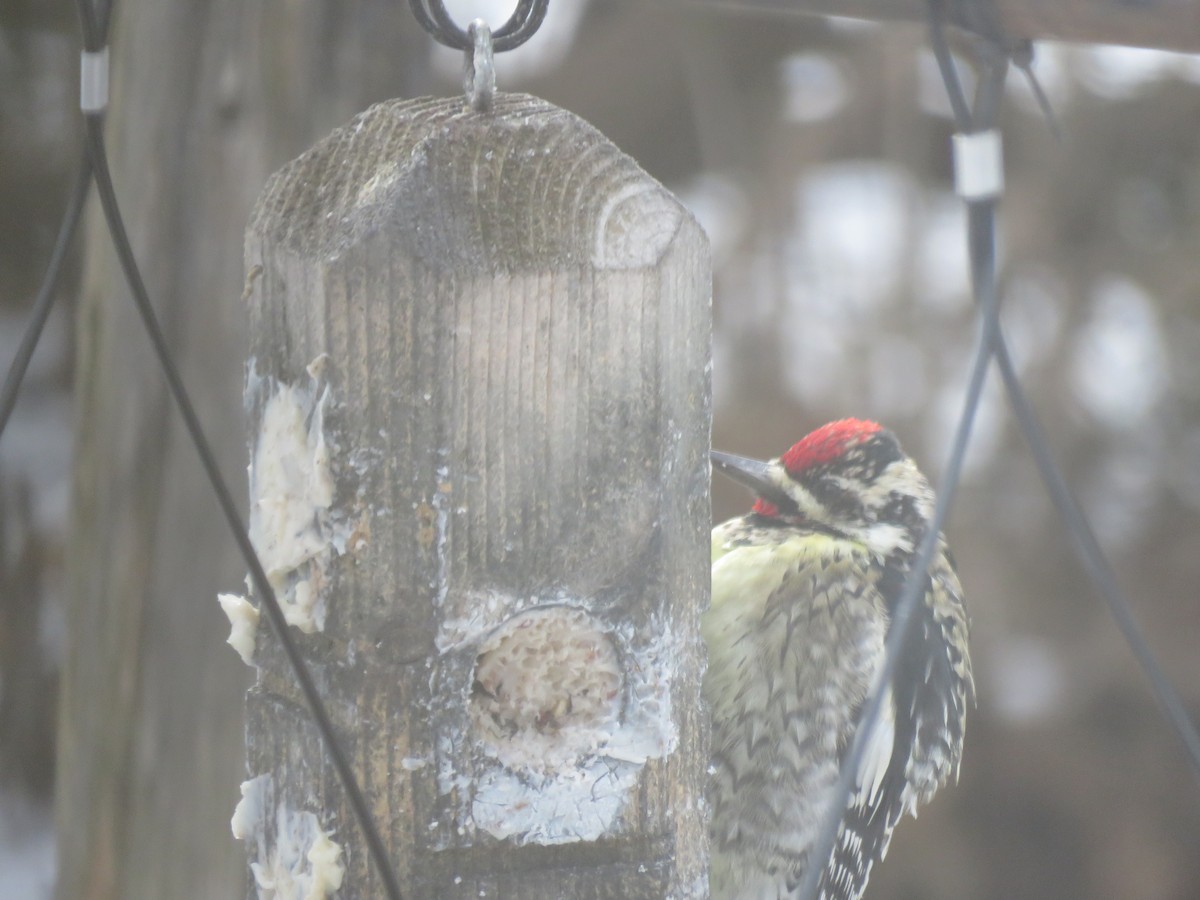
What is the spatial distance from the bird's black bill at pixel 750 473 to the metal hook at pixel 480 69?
102 cm

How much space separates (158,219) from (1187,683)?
14.7 ft

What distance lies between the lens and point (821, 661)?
1770 mm

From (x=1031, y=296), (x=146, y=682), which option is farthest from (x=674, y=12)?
(x=146, y=682)

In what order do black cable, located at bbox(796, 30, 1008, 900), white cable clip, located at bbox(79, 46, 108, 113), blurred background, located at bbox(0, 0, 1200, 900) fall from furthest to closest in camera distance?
blurred background, located at bbox(0, 0, 1200, 900) → white cable clip, located at bbox(79, 46, 108, 113) → black cable, located at bbox(796, 30, 1008, 900)

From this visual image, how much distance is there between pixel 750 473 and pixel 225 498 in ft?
3.99

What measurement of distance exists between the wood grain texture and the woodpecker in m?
0.88

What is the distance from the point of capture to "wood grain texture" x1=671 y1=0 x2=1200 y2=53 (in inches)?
30.4

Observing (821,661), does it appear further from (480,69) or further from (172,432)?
(480,69)

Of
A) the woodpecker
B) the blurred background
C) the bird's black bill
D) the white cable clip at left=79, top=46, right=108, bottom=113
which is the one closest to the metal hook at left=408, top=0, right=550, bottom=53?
the white cable clip at left=79, top=46, right=108, bottom=113

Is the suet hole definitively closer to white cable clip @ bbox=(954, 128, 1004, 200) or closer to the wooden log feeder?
the wooden log feeder

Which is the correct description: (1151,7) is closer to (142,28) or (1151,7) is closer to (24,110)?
(142,28)

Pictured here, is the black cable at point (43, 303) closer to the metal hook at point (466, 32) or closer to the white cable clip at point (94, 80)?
the white cable clip at point (94, 80)

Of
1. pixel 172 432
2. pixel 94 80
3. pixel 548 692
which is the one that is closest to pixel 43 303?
pixel 94 80

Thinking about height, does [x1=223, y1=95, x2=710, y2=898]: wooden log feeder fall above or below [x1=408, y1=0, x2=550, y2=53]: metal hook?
below
